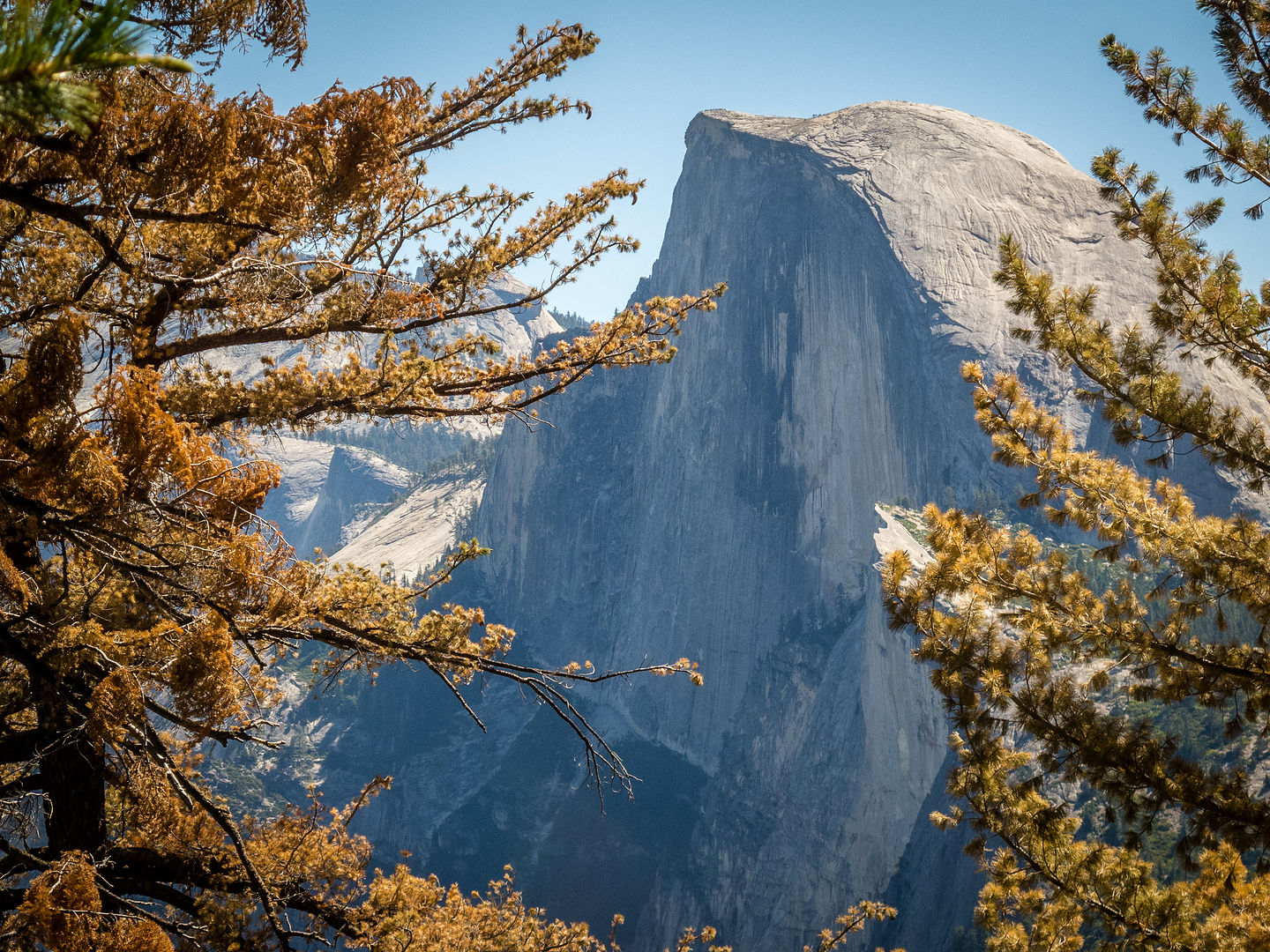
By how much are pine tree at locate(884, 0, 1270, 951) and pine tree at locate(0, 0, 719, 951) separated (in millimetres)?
2769

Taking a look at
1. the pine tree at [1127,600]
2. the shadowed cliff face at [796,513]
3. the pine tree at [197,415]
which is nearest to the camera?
the pine tree at [197,415]

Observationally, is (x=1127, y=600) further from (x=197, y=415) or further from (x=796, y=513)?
(x=796, y=513)

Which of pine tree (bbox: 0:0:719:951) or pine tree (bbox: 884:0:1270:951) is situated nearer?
pine tree (bbox: 0:0:719:951)

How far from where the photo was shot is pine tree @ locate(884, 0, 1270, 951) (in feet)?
19.2

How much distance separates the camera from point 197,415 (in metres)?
5.33

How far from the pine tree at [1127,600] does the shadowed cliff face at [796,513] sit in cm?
4823

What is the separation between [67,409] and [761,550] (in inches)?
2843

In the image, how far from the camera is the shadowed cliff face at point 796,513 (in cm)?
5709

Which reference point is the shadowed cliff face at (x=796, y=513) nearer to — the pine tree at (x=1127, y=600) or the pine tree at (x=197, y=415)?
the pine tree at (x=1127, y=600)

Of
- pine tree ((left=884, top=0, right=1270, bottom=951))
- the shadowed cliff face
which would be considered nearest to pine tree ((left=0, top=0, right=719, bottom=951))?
pine tree ((left=884, top=0, right=1270, bottom=951))

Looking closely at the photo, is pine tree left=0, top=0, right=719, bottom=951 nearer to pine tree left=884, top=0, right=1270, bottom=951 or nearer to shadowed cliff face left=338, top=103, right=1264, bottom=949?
pine tree left=884, top=0, right=1270, bottom=951

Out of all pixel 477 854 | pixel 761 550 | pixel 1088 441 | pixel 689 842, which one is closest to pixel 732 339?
pixel 761 550

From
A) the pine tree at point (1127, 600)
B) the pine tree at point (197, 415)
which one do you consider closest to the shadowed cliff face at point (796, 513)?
the pine tree at point (1127, 600)

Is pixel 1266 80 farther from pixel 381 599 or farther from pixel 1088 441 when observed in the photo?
pixel 1088 441
